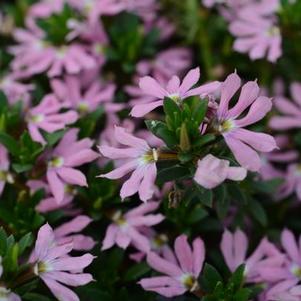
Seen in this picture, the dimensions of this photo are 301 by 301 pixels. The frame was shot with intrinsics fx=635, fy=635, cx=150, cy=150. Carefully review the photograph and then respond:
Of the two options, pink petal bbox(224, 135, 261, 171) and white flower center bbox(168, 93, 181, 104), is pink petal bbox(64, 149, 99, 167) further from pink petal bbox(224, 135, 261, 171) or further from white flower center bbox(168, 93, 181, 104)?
pink petal bbox(224, 135, 261, 171)

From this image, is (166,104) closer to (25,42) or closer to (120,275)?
(120,275)

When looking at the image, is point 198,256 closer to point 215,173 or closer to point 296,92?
point 215,173

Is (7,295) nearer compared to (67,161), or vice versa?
(7,295)

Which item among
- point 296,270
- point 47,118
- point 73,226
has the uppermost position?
point 47,118

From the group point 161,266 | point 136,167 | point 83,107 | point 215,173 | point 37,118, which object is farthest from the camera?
point 83,107

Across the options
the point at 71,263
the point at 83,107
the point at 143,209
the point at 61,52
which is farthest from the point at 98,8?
the point at 71,263

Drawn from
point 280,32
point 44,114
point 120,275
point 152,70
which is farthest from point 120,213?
point 280,32
